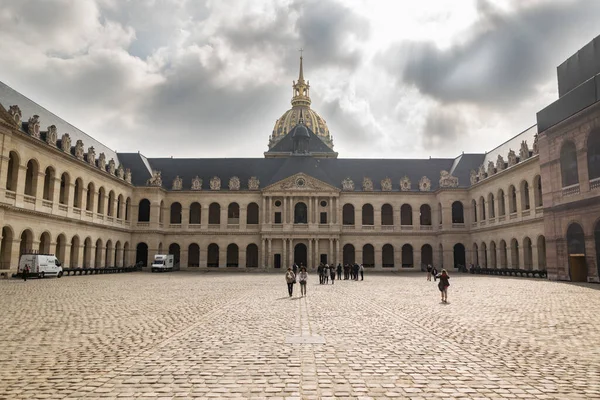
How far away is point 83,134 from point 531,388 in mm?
56488

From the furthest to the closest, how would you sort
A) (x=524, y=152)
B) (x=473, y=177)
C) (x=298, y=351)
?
1. (x=473, y=177)
2. (x=524, y=152)
3. (x=298, y=351)

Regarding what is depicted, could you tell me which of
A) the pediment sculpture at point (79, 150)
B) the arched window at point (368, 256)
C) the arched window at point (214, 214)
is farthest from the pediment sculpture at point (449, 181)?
the pediment sculpture at point (79, 150)

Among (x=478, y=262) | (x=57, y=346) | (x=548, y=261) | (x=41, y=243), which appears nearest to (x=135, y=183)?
(x=41, y=243)

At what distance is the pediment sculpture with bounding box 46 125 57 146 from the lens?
4222 cm

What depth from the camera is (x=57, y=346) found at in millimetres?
10836

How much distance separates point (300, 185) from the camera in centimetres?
6412

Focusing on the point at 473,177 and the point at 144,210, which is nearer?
the point at 473,177

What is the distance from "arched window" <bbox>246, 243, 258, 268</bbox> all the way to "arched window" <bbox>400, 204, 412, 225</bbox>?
21720 millimetres

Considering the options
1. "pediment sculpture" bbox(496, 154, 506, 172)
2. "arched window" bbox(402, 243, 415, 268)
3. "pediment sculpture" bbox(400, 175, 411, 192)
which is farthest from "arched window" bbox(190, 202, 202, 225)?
"pediment sculpture" bbox(496, 154, 506, 172)

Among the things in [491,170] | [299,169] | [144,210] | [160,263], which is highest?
[299,169]

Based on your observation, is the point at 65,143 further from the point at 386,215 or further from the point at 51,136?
the point at 386,215

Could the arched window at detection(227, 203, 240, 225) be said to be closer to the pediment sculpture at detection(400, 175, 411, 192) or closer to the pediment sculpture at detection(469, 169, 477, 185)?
the pediment sculpture at detection(400, 175, 411, 192)

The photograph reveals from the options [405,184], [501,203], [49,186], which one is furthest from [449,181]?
[49,186]

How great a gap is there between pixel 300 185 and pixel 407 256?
19.0 meters
